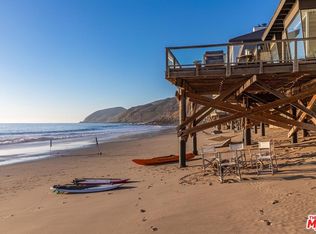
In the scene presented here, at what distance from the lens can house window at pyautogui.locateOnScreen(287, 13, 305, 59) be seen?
519 inches

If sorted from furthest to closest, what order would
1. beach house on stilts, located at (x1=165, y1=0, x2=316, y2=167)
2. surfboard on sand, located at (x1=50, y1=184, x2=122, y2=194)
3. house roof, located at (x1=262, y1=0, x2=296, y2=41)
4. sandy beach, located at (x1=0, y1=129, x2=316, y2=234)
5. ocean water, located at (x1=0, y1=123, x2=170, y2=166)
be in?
1. ocean water, located at (x1=0, y1=123, x2=170, y2=166)
2. house roof, located at (x1=262, y1=0, x2=296, y2=41)
3. beach house on stilts, located at (x1=165, y1=0, x2=316, y2=167)
4. surfboard on sand, located at (x1=50, y1=184, x2=122, y2=194)
5. sandy beach, located at (x1=0, y1=129, x2=316, y2=234)

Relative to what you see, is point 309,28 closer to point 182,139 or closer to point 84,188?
point 182,139

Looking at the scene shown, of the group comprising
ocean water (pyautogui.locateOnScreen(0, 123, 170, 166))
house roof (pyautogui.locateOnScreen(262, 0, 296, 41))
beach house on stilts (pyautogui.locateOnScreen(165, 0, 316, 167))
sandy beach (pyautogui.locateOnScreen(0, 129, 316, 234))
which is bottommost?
sandy beach (pyautogui.locateOnScreen(0, 129, 316, 234))

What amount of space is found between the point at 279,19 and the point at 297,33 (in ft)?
8.38

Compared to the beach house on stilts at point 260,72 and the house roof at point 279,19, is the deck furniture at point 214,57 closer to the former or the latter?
the beach house on stilts at point 260,72

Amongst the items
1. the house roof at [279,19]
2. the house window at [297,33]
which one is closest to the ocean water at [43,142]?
the house roof at [279,19]

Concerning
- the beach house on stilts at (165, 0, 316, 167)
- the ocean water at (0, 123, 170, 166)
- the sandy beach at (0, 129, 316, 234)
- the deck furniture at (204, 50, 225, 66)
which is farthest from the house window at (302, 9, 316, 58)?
the ocean water at (0, 123, 170, 166)

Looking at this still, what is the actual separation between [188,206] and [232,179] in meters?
2.80

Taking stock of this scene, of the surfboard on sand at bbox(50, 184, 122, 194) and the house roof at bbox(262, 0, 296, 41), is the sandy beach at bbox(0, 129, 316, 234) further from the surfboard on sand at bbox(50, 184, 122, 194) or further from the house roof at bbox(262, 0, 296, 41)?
the house roof at bbox(262, 0, 296, 41)

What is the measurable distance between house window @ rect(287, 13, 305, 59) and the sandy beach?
4006 mm

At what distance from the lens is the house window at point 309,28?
12.6 m

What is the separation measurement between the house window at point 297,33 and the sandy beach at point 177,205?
401 cm

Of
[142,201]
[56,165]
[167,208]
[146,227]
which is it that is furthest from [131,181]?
[56,165]

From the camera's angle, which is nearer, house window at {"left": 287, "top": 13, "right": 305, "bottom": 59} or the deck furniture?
house window at {"left": 287, "top": 13, "right": 305, "bottom": 59}
